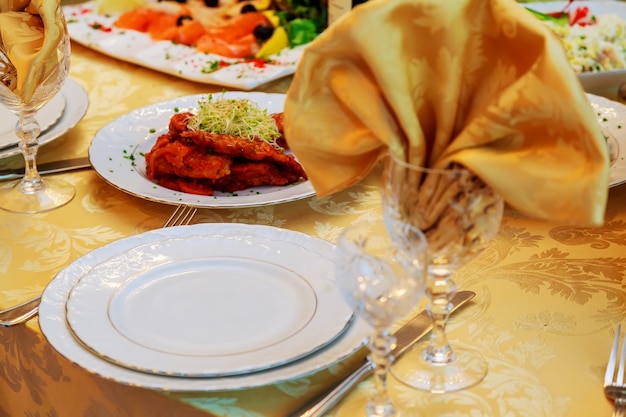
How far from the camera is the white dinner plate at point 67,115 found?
5.02ft

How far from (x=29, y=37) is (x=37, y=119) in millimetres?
321

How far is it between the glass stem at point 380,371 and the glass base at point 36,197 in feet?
2.41

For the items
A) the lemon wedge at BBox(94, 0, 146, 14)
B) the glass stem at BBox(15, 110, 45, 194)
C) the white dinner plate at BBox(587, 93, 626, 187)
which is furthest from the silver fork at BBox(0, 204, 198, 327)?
the lemon wedge at BBox(94, 0, 146, 14)

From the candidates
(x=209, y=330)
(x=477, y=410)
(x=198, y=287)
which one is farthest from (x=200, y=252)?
(x=477, y=410)

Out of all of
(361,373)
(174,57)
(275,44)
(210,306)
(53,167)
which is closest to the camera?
(361,373)

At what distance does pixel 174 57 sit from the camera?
212cm

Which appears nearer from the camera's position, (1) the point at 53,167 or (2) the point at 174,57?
(1) the point at 53,167

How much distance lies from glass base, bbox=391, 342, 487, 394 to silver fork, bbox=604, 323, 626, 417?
13 centimetres

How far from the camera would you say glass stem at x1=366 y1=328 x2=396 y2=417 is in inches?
30.5

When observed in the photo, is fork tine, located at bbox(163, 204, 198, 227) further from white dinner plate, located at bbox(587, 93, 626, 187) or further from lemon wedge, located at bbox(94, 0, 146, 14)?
lemon wedge, located at bbox(94, 0, 146, 14)

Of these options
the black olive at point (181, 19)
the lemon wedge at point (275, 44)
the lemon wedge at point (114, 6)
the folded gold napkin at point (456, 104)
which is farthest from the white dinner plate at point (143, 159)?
the lemon wedge at point (114, 6)

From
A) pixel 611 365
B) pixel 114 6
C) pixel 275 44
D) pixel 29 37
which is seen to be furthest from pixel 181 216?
pixel 114 6

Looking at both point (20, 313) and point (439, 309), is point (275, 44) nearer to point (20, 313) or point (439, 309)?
point (20, 313)

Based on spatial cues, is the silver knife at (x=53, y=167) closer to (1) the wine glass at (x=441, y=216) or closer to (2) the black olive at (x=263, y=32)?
(1) the wine glass at (x=441, y=216)
